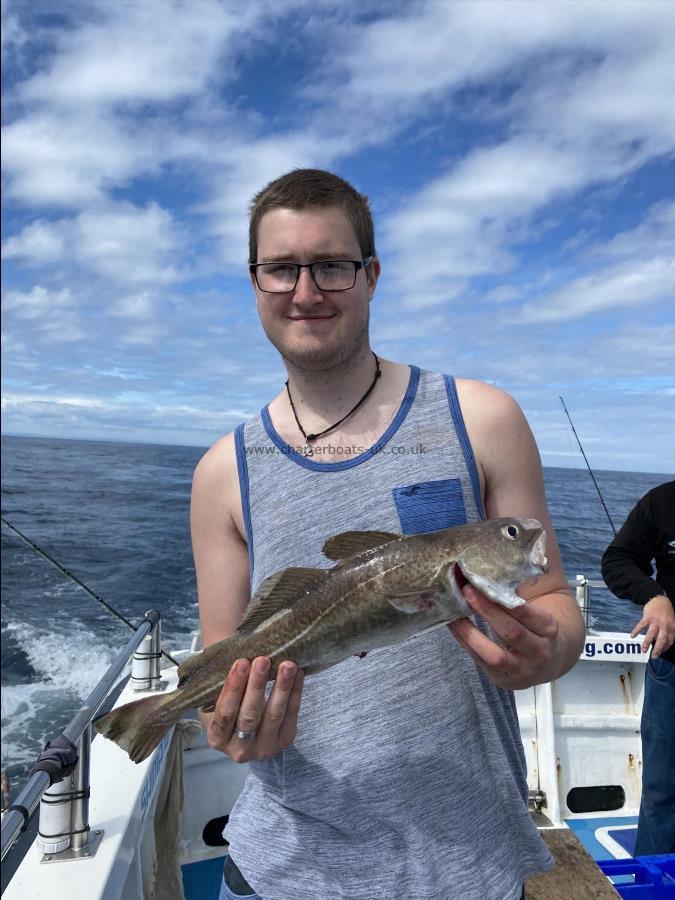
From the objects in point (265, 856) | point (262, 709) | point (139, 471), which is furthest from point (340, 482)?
point (139, 471)

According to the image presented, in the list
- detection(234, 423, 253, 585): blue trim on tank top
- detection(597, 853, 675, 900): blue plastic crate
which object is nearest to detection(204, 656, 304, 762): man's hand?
detection(234, 423, 253, 585): blue trim on tank top

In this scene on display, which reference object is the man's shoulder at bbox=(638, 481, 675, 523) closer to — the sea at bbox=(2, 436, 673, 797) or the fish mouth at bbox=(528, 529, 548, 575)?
the sea at bbox=(2, 436, 673, 797)

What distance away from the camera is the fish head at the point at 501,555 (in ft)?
7.48

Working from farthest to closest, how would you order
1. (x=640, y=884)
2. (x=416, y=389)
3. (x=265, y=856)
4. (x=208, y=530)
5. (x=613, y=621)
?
(x=613, y=621)
(x=640, y=884)
(x=208, y=530)
(x=416, y=389)
(x=265, y=856)

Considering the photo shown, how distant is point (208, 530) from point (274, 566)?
19.0 inches

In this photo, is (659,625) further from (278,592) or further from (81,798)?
(81,798)

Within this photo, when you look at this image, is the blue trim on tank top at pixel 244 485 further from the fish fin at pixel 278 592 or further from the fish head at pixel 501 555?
the fish head at pixel 501 555

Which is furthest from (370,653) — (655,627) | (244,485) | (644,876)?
(644,876)

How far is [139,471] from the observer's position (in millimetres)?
75562

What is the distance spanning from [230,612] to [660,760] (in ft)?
14.7

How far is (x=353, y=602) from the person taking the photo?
2.55 metres

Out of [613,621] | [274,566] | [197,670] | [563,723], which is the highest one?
[274,566]

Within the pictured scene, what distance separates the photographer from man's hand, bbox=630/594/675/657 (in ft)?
17.4

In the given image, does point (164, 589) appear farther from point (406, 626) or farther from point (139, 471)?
point (139, 471)
